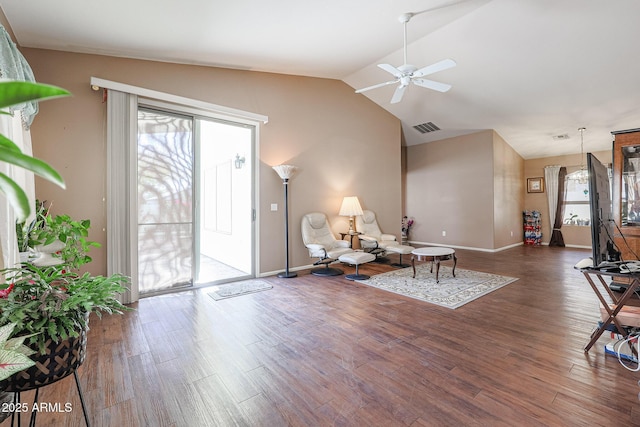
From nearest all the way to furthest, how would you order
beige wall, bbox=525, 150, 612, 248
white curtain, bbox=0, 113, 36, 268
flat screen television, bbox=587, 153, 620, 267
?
1. white curtain, bbox=0, 113, 36, 268
2. flat screen television, bbox=587, 153, 620, 267
3. beige wall, bbox=525, 150, 612, 248

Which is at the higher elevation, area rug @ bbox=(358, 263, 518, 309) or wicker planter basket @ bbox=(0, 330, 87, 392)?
wicker planter basket @ bbox=(0, 330, 87, 392)

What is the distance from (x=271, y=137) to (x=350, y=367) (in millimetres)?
3717

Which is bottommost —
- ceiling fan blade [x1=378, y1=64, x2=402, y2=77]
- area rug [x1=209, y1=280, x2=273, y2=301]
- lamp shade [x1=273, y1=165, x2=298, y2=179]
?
area rug [x1=209, y1=280, x2=273, y2=301]

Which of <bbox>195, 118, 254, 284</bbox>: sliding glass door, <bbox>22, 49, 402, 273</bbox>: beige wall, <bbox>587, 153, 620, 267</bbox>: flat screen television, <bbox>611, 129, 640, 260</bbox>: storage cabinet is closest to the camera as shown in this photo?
<bbox>587, 153, 620, 267</bbox>: flat screen television

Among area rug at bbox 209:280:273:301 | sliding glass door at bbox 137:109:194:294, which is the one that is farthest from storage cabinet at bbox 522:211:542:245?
sliding glass door at bbox 137:109:194:294

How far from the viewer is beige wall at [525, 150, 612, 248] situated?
7508mm

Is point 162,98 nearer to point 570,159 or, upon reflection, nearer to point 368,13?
point 368,13

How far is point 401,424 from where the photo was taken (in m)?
1.51

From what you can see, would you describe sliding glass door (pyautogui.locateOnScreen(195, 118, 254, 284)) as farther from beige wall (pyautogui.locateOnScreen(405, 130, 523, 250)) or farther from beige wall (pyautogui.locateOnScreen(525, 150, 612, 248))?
beige wall (pyautogui.locateOnScreen(525, 150, 612, 248))

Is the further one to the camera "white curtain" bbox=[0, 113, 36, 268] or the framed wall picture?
the framed wall picture

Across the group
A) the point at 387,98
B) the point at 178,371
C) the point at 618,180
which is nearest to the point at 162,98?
the point at 178,371

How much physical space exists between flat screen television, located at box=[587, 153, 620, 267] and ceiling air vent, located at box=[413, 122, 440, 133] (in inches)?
196

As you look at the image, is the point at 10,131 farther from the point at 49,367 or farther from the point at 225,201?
the point at 225,201

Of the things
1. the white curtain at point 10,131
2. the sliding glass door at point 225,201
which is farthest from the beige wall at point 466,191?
the white curtain at point 10,131
